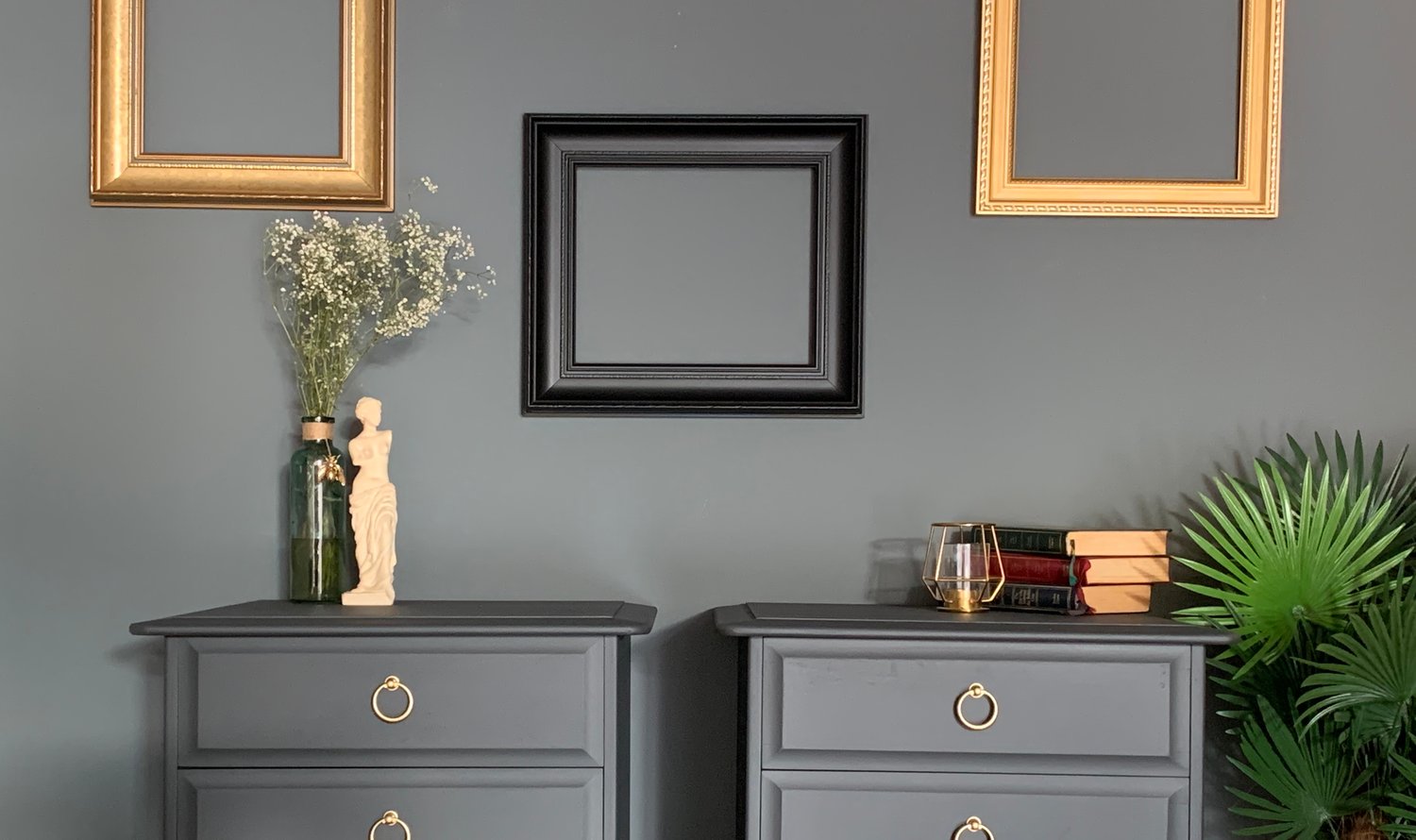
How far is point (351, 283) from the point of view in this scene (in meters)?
2.24

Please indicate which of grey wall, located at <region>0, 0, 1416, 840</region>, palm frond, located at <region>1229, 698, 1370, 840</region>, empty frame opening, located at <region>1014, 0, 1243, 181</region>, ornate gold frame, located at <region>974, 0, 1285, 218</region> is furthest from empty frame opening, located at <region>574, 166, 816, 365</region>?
palm frond, located at <region>1229, 698, 1370, 840</region>

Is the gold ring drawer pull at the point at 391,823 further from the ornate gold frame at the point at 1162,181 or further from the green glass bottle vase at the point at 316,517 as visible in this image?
the ornate gold frame at the point at 1162,181

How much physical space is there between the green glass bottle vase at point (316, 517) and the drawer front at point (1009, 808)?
1044 millimetres

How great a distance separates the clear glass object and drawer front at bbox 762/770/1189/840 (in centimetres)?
36

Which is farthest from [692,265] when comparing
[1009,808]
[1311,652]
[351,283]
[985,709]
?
[1311,652]

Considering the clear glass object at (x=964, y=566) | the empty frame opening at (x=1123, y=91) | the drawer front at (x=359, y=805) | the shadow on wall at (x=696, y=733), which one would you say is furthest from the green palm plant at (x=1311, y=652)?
the drawer front at (x=359, y=805)

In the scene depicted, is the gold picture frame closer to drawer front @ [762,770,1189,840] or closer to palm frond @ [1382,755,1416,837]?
drawer front @ [762,770,1189,840]

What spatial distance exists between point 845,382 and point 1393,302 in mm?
1173

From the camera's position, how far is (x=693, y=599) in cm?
238

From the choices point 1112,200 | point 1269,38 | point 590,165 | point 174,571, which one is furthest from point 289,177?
point 1269,38

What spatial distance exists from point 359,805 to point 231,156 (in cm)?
137

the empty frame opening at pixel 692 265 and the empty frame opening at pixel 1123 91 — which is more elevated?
the empty frame opening at pixel 1123 91

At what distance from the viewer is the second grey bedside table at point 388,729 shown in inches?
74.8

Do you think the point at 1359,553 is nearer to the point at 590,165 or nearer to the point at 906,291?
the point at 906,291
